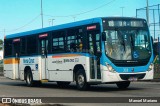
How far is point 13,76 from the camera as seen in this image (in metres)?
27.2

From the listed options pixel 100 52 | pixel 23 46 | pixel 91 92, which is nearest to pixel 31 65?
pixel 23 46

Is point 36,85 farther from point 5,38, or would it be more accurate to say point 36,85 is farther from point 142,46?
point 142,46

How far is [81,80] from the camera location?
20.2 metres

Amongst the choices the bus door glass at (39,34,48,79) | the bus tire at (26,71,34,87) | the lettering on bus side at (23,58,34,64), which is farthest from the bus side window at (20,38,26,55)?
the bus door glass at (39,34,48,79)

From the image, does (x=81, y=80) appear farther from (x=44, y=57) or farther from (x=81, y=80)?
(x=44, y=57)

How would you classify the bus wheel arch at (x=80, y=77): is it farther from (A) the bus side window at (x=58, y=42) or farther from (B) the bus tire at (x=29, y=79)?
(B) the bus tire at (x=29, y=79)

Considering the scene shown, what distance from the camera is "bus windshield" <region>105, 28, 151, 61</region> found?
18688 millimetres

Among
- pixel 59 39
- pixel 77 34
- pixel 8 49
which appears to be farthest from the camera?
pixel 8 49

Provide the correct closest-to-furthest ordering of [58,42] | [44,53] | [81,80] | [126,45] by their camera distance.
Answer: [126,45] → [81,80] → [58,42] → [44,53]

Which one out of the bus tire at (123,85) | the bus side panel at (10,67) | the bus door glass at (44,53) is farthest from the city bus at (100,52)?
the bus side panel at (10,67)

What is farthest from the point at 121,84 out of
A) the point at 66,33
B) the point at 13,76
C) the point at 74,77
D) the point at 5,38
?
the point at 5,38

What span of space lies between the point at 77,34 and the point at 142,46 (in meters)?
3.14

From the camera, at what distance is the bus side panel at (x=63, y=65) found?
20.5 m

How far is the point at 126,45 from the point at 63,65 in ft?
13.6
